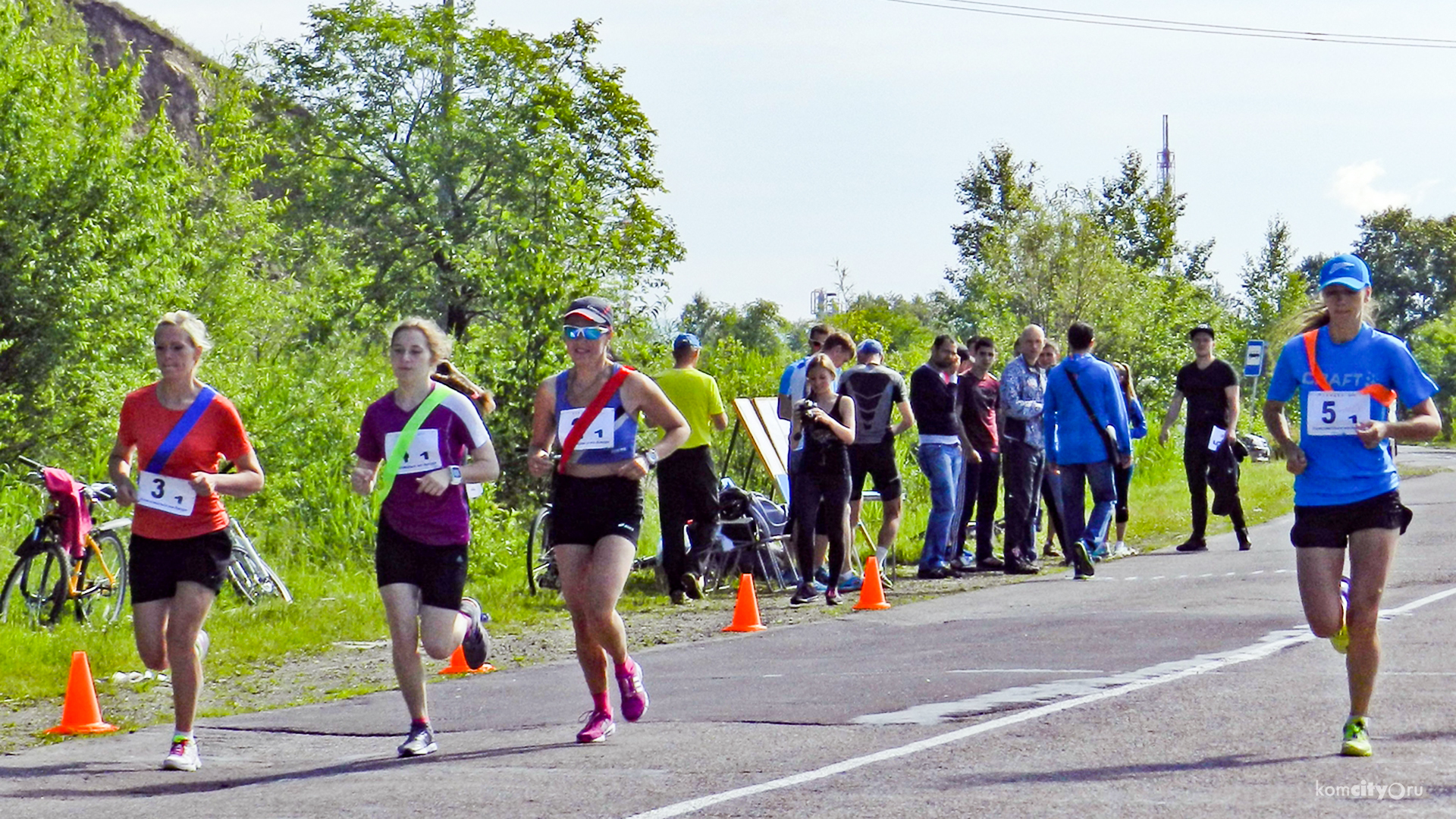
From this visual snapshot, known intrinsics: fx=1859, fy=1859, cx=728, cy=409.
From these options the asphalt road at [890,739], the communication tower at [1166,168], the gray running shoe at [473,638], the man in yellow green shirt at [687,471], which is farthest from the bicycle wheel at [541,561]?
the communication tower at [1166,168]

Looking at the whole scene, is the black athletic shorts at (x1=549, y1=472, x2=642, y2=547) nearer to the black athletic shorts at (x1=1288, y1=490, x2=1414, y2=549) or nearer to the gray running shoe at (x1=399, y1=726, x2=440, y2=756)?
the gray running shoe at (x1=399, y1=726, x2=440, y2=756)

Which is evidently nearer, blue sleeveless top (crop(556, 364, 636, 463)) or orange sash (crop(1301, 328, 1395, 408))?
orange sash (crop(1301, 328, 1395, 408))

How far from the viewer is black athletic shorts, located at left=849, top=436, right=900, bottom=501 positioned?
14.3 meters

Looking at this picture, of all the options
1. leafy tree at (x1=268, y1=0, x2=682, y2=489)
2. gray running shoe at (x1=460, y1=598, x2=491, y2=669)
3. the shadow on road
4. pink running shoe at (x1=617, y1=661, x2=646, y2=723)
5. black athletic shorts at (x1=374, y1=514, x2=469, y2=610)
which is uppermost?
leafy tree at (x1=268, y1=0, x2=682, y2=489)

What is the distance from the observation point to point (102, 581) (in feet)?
40.7

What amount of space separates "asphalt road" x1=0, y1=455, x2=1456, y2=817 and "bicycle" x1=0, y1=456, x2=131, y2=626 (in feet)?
10.7

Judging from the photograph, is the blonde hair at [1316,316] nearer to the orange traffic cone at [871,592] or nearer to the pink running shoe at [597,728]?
the pink running shoe at [597,728]

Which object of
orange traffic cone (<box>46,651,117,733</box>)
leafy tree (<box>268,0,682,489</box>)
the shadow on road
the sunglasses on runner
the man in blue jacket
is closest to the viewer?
the shadow on road

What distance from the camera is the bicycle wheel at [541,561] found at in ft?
47.1

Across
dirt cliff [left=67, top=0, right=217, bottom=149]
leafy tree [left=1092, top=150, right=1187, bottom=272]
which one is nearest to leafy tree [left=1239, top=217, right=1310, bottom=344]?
leafy tree [left=1092, top=150, right=1187, bottom=272]

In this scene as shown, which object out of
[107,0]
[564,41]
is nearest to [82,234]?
[564,41]

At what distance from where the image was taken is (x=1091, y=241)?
151ft

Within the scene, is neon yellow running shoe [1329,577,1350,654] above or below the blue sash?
below

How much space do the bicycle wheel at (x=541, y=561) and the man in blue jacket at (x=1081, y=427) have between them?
415cm
